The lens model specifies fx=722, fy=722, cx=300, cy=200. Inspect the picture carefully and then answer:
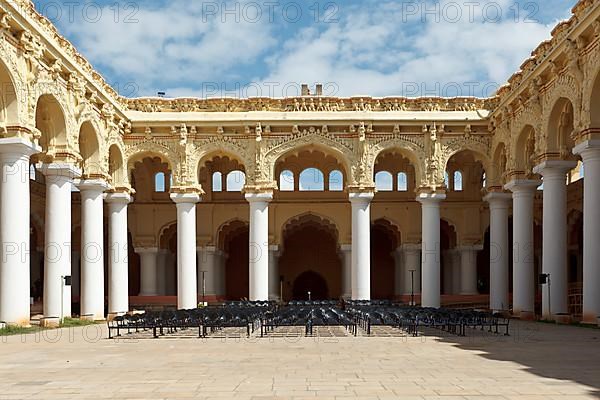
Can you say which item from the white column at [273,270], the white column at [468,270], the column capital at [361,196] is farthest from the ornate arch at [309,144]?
the white column at [468,270]

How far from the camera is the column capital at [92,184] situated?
75.8ft

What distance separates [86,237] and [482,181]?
17974mm

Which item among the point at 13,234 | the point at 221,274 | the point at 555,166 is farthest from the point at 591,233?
the point at 221,274

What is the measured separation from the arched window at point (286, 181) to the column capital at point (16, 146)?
16.3 meters

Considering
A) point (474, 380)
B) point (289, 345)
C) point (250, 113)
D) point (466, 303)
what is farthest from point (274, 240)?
point (474, 380)

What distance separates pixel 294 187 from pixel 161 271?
23.0 ft

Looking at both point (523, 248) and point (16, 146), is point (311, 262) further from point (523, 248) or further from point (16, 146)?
point (16, 146)

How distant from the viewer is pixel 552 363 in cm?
1030

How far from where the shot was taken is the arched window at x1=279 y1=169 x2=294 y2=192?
107 ft

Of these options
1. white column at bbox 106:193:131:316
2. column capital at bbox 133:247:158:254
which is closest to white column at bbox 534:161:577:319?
white column at bbox 106:193:131:316

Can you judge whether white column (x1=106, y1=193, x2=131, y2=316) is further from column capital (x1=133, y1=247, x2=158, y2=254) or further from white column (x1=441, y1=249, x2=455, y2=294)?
white column (x1=441, y1=249, x2=455, y2=294)

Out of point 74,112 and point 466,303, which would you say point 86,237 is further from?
point 466,303

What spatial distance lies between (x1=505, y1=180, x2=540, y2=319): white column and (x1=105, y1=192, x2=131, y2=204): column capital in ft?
44.0

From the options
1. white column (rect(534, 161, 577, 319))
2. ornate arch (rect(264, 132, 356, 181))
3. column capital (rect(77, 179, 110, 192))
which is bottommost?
white column (rect(534, 161, 577, 319))
